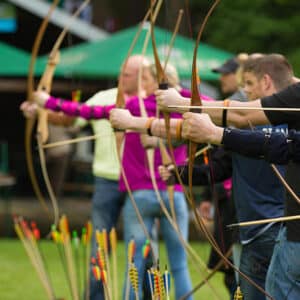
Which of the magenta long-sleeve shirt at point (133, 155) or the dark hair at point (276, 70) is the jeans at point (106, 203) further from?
the dark hair at point (276, 70)

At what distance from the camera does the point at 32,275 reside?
9.38 metres

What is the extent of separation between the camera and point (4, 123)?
56.9 feet

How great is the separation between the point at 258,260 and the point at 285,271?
77 centimetres

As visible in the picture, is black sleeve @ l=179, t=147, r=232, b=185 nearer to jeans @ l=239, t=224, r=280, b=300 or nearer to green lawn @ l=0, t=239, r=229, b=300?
jeans @ l=239, t=224, r=280, b=300

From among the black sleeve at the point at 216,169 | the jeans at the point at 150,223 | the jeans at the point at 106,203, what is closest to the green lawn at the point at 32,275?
the jeans at the point at 150,223

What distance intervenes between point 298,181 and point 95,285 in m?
2.60

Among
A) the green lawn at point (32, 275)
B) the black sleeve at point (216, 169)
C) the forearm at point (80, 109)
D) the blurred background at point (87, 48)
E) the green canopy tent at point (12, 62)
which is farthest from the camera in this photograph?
the green canopy tent at point (12, 62)

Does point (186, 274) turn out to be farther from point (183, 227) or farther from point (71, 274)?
point (71, 274)

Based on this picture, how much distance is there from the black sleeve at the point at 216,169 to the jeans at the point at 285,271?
3.27ft

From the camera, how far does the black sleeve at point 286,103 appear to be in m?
4.13

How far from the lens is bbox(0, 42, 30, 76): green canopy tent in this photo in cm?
1285

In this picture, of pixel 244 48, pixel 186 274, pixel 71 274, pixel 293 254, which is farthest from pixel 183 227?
pixel 244 48

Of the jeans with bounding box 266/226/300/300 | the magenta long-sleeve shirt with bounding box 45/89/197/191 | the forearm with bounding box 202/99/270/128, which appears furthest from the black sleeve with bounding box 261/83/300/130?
the magenta long-sleeve shirt with bounding box 45/89/197/191

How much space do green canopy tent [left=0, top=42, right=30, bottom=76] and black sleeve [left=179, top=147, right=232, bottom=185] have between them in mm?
7598
